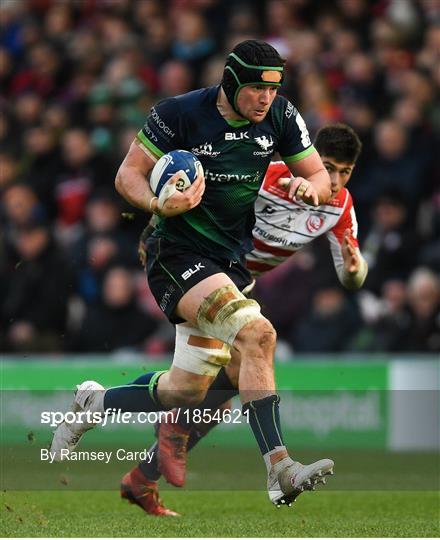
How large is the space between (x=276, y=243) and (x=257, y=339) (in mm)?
2136

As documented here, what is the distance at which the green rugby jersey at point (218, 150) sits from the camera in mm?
8453

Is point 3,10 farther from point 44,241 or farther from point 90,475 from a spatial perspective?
point 90,475

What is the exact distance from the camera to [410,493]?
35.7 ft

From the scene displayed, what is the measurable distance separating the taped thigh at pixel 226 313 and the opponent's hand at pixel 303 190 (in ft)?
2.15

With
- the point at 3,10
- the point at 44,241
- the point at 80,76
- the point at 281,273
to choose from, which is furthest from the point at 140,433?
the point at 3,10

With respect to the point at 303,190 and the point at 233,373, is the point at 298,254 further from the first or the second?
the point at 303,190

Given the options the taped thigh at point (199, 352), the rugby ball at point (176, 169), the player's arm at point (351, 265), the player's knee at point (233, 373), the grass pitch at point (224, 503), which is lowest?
the grass pitch at point (224, 503)

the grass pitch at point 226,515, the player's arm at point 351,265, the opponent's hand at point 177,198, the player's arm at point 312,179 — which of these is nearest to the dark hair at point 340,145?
the player's arm at point 351,265

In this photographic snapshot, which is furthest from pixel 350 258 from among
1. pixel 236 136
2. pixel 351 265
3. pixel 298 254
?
pixel 298 254

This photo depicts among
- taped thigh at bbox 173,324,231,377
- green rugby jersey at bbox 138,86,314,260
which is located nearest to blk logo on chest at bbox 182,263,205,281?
green rugby jersey at bbox 138,86,314,260

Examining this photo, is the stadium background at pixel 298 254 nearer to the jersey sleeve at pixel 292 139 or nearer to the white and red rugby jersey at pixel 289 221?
the white and red rugby jersey at pixel 289 221

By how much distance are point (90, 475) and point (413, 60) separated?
254 inches

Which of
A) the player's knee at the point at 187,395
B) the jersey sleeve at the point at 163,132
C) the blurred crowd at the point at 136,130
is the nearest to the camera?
the jersey sleeve at the point at 163,132

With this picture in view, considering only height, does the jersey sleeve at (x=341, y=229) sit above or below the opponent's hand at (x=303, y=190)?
below
